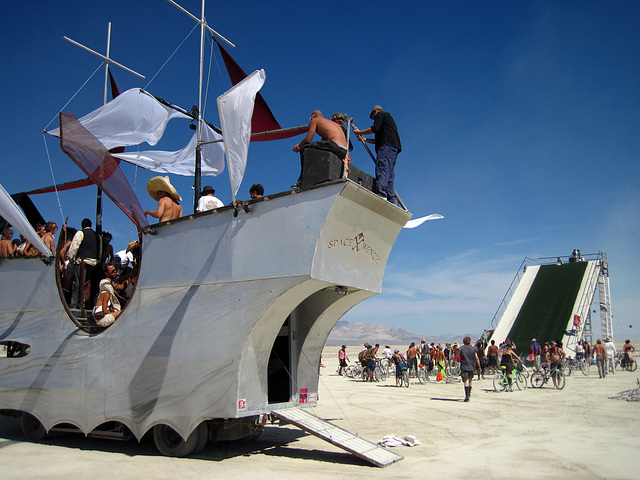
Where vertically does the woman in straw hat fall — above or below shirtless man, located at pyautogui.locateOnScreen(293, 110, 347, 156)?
below

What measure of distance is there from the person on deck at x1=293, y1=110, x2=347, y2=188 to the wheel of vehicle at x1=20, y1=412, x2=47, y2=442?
665cm

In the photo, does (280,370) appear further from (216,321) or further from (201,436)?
(216,321)

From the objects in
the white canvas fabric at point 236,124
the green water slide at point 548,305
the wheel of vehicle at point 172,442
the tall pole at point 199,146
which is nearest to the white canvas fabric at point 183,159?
the tall pole at point 199,146

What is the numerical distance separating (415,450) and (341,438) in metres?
1.50

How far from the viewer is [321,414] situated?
37.3ft

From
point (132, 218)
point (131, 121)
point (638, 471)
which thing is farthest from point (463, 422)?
point (131, 121)

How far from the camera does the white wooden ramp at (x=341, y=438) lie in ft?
22.1

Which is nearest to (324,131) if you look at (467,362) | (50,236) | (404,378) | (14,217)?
(14,217)

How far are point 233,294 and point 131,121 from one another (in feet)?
20.5

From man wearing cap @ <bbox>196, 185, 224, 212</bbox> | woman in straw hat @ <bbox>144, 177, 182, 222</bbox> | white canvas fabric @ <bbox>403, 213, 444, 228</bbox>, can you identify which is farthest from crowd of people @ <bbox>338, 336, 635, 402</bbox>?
woman in straw hat @ <bbox>144, 177, 182, 222</bbox>

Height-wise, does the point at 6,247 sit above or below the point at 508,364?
above

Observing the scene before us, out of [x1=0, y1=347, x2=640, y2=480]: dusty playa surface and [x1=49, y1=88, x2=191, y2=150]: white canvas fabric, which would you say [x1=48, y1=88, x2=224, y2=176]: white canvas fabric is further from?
[x1=0, y1=347, x2=640, y2=480]: dusty playa surface

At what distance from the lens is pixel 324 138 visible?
7191 mm

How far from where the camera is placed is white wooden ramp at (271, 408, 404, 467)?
6.72 metres
